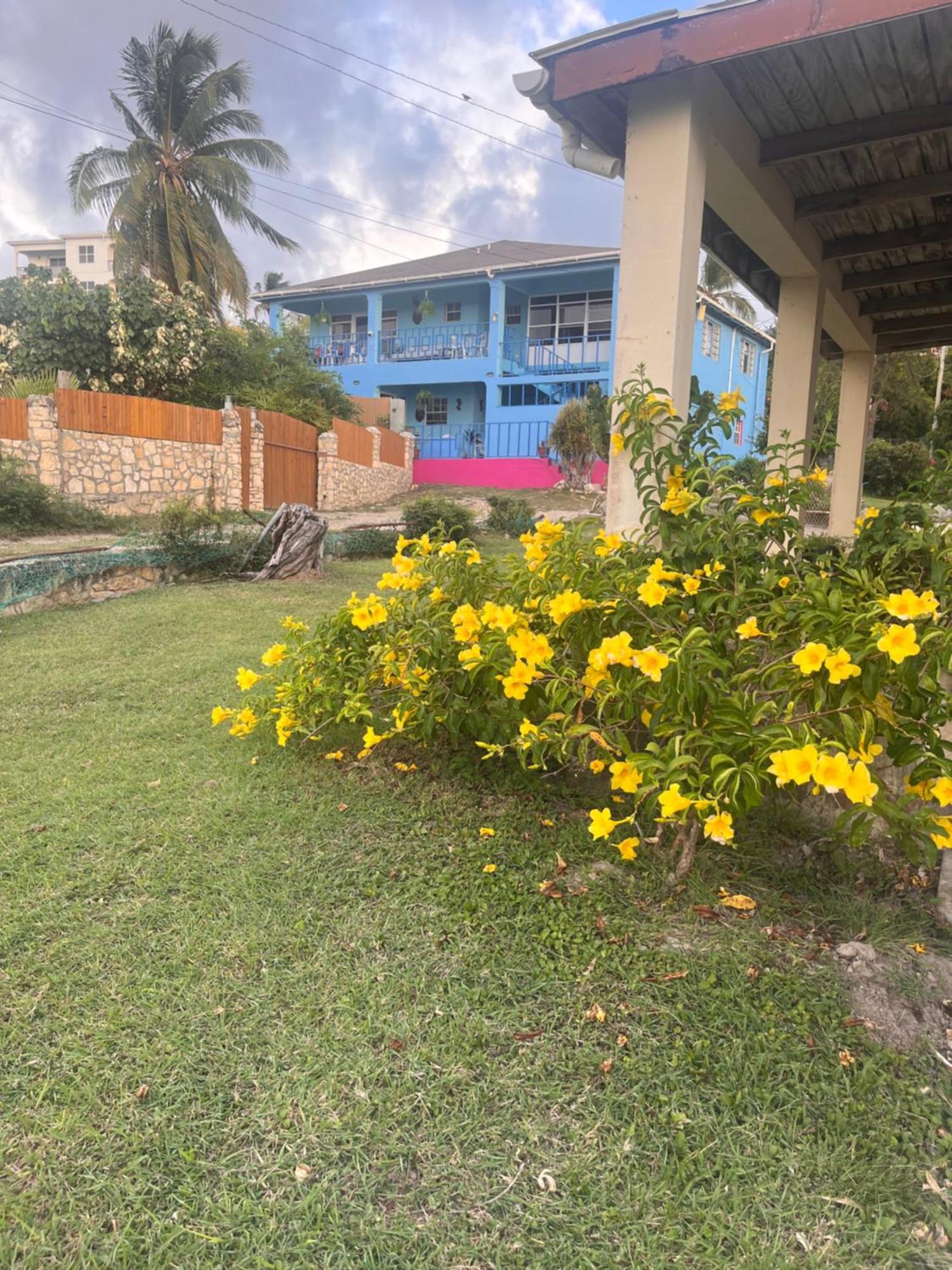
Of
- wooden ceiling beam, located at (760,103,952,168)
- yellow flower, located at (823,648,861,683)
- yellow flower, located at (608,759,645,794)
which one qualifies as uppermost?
wooden ceiling beam, located at (760,103,952,168)

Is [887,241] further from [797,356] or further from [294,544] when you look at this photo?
[294,544]

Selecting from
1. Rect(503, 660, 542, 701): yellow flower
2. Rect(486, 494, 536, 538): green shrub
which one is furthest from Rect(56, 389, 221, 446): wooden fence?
Rect(503, 660, 542, 701): yellow flower

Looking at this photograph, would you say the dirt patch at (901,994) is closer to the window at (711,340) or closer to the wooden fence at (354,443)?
the wooden fence at (354,443)

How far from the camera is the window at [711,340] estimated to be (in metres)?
24.8

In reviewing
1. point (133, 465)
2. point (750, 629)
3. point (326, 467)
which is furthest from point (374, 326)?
point (750, 629)

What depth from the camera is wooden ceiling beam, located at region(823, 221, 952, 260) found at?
5.22m

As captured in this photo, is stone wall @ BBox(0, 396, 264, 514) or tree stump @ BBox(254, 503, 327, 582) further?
stone wall @ BBox(0, 396, 264, 514)

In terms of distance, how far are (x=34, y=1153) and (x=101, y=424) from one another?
1340cm

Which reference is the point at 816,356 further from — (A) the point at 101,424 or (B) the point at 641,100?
(A) the point at 101,424

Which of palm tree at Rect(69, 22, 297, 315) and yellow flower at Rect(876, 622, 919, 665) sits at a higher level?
palm tree at Rect(69, 22, 297, 315)

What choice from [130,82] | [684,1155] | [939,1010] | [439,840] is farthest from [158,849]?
[130,82]

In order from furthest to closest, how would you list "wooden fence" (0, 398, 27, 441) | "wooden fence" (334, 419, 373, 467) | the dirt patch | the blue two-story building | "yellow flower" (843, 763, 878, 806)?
the blue two-story building → "wooden fence" (334, 419, 373, 467) → "wooden fence" (0, 398, 27, 441) → the dirt patch → "yellow flower" (843, 763, 878, 806)

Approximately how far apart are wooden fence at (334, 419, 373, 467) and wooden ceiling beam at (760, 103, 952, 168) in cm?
1477

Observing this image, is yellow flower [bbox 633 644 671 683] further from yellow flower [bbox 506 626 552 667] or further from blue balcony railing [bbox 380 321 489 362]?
blue balcony railing [bbox 380 321 489 362]
